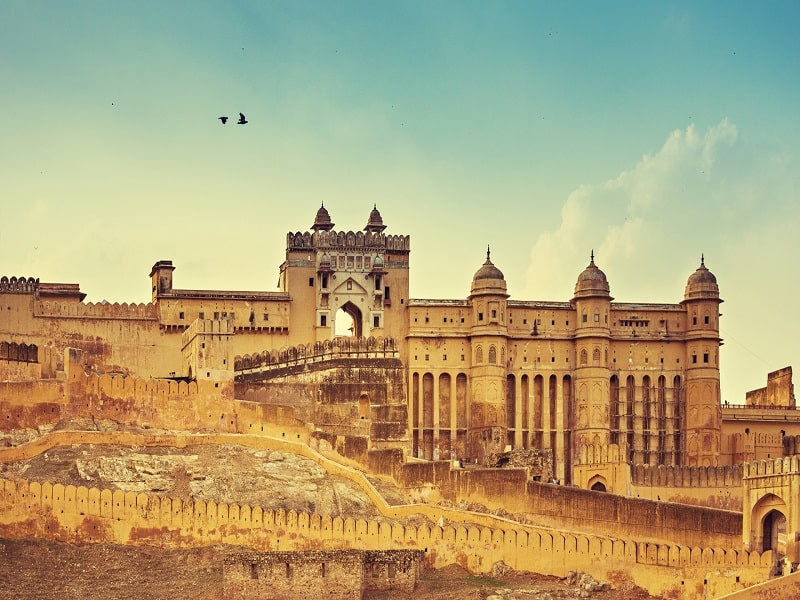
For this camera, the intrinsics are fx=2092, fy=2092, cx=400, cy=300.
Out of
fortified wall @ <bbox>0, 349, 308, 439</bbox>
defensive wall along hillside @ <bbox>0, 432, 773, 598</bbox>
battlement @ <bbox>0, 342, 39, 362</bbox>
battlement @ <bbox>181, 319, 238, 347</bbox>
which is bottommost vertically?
defensive wall along hillside @ <bbox>0, 432, 773, 598</bbox>

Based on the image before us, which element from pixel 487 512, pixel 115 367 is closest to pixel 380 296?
pixel 115 367

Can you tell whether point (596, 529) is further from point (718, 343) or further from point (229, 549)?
point (718, 343)

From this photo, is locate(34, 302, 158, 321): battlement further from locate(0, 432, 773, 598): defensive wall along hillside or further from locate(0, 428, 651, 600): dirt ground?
locate(0, 432, 773, 598): defensive wall along hillside

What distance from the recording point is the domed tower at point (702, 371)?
91.8 metres

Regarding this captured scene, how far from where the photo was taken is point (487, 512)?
74.5 m

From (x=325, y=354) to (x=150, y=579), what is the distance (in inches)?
831

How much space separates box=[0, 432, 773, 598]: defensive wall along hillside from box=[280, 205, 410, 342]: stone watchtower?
21.5 m

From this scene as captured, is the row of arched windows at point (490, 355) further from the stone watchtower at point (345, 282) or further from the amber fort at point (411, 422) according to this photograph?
the stone watchtower at point (345, 282)

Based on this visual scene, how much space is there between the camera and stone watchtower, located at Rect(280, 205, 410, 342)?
91.6 meters

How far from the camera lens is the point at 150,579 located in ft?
221

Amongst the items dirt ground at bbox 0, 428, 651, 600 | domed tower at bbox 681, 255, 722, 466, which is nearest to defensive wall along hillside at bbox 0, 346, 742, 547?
dirt ground at bbox 0, 428, 651, 600

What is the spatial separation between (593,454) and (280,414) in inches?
496

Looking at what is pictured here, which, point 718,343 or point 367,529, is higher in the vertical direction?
point 718,343

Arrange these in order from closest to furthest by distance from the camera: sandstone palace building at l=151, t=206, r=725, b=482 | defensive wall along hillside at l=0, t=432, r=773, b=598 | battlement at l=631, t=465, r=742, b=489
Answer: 1. defensive wall along hillside at l=0, t=432, r=773, b=598
2. battlement at l=631, t=465, r=742, b=489
3. sandstone palace building at l=151, t=206, r=725, b=482
